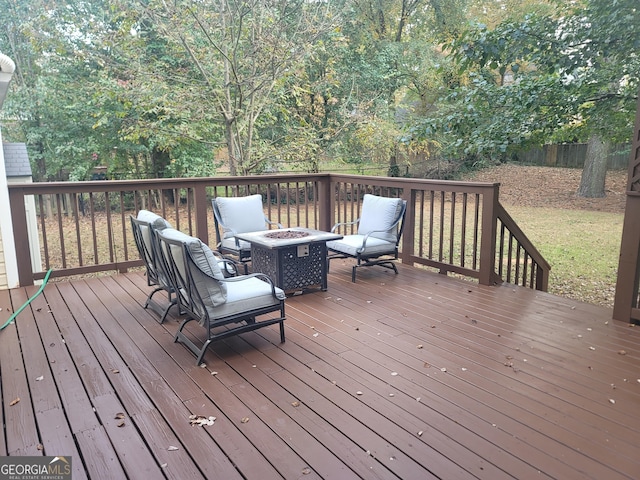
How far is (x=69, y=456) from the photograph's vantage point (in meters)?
2.09

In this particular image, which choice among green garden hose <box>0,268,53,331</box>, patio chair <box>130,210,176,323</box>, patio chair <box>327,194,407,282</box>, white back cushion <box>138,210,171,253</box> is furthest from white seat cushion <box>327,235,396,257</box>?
green garden hose <box>0,268,53,331</box>

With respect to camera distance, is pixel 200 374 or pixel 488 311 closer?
pixel 200 374

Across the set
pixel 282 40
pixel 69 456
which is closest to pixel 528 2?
pixel 282 40

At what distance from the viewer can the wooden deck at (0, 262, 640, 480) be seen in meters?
2.06

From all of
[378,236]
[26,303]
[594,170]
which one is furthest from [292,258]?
[594,170]

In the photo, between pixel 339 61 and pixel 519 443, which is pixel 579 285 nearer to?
pixel 519 443

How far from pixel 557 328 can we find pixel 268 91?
6664 mm

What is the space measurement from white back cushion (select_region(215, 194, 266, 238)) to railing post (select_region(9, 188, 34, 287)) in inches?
79.7

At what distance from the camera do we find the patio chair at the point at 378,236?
5113 mm

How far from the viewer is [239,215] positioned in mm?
5535

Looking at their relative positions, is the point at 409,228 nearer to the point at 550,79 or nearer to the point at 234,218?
the point at 234,218

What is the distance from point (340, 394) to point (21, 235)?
4082 millimetres

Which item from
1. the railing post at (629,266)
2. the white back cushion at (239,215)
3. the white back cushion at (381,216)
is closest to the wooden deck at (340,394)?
the railing post at (629,266)

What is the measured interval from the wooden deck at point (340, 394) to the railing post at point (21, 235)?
82 cm
